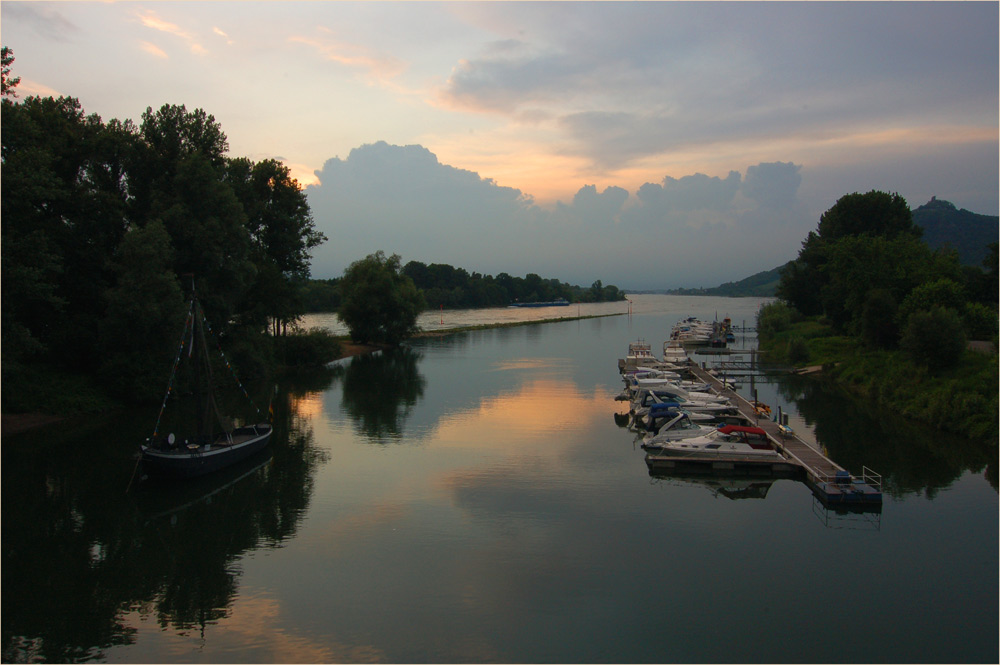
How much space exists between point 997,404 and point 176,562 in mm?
32159

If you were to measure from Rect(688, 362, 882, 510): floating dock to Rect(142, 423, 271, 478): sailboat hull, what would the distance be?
1740 centimetres

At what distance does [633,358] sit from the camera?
55.6 metres

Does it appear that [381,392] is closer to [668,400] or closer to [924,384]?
[668,400]

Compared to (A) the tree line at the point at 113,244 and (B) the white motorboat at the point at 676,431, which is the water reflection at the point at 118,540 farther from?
(B) the white motorboat at the point at 676,431

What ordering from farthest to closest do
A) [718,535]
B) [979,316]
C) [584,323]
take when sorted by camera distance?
[584,323]
[979,316]
[718,535]

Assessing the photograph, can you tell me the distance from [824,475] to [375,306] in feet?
193

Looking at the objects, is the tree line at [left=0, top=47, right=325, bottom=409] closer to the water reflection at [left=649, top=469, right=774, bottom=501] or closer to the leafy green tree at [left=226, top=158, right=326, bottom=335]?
the leafy green tree at [left=226, top=158, right=326, bottom=335]

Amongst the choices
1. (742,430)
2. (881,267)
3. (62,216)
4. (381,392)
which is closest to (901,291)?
(881,267)

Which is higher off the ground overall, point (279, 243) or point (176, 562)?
point (279, 243)

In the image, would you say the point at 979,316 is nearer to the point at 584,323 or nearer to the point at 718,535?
the point at 718,535

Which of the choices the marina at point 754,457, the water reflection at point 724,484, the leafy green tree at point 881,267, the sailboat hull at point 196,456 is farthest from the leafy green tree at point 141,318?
the leafy green tree at point 881,267

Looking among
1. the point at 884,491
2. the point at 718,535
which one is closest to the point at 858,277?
the point at 884,491

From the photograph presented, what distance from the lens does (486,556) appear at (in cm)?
1783

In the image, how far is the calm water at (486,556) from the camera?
45.4 feet
